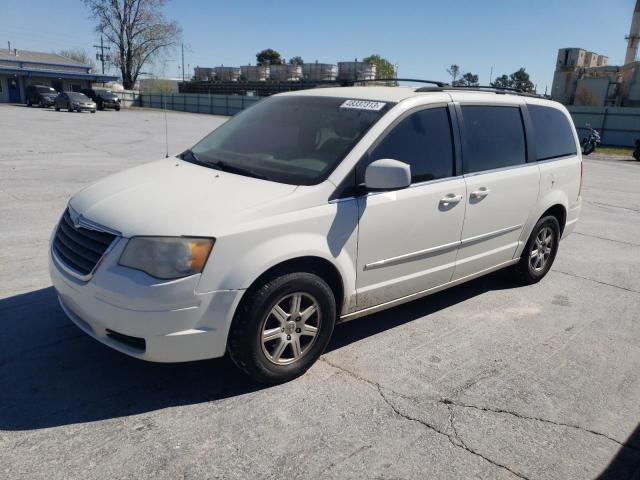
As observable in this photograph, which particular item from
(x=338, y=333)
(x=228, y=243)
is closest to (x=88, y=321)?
(x=228, y=243)

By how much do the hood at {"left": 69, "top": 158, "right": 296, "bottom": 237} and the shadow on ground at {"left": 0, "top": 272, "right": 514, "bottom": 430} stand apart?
99 centimetres

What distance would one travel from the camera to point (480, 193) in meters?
4.29

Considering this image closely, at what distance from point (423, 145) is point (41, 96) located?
4616 cm

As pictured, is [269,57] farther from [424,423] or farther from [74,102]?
[424,423]

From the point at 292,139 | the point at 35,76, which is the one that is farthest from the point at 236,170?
the point at 35,76

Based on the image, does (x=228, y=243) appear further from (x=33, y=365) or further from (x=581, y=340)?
(x=581, y=340)

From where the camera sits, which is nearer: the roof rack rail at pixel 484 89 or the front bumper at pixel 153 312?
the front bumper at pixel 153 312

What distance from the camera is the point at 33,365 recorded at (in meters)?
3.42

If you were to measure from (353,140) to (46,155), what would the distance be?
1196 centimetres

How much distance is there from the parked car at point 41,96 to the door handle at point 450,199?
4384 centimetres

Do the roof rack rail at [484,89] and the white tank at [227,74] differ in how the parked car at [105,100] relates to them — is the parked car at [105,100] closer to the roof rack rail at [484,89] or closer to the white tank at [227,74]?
the white tank at [227,74]

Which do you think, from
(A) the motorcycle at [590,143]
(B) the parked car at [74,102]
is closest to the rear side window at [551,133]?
(A) the motorcycle at [590,143]

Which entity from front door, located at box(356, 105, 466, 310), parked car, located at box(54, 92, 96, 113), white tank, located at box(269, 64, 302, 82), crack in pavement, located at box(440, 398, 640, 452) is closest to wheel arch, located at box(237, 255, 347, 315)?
front door, located at box(356, 105, 466, 310)

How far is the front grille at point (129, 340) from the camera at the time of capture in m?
2.95
